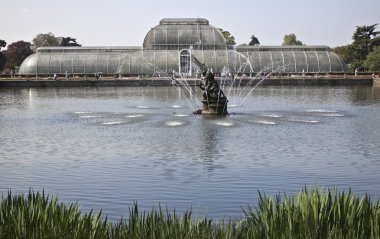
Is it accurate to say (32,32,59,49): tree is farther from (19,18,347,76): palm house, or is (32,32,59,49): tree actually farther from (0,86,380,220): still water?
(0,86,380,220): still water

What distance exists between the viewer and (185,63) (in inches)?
4882

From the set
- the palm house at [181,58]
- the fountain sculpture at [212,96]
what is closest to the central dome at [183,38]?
the palm house at [181,58]

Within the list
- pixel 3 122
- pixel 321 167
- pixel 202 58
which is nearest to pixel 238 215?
pixel 321 167

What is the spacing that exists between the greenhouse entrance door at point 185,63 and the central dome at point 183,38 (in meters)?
2.58

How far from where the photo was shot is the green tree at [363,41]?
129m

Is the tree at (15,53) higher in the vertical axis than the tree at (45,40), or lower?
lower

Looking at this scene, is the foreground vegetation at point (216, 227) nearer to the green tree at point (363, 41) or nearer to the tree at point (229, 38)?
the green tree at point (363, 41)

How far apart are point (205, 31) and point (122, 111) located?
7914 cm

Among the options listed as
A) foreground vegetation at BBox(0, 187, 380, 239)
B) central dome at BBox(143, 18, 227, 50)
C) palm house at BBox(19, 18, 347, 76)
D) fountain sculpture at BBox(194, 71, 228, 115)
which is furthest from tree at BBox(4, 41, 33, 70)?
foreground vegetation at BBox(0, 187, 380, 239)

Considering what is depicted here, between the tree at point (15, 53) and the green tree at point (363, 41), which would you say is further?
the tree at point (15, 53)

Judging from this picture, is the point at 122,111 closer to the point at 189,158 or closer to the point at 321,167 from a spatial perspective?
the point at 189,158

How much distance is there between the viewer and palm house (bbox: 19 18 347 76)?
123m

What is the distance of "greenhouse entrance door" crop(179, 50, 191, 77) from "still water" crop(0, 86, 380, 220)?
73.4 meters

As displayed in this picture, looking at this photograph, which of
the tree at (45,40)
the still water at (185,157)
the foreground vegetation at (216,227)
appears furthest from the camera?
the tree at (45,40)
